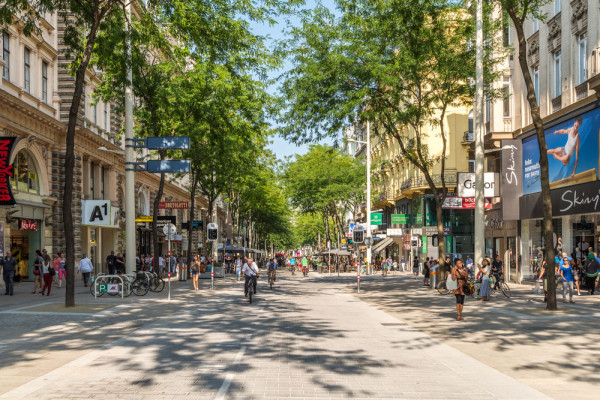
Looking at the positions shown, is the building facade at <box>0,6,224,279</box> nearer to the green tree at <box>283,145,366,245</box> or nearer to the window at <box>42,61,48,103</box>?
the window at <box>42,61,48,103</box>

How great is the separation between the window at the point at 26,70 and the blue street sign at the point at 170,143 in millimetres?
11958

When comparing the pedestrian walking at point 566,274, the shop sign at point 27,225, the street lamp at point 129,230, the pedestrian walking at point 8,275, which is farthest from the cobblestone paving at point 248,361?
the shop sign at point 27,225

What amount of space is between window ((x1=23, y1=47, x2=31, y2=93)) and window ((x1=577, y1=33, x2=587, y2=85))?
25.2 metres

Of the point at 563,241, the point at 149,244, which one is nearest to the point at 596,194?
the point at 563,241

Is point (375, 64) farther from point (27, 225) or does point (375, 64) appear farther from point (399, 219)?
point (399, 219)

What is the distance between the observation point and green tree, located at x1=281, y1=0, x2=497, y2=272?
25.2 m

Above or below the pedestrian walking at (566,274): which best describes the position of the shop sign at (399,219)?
above

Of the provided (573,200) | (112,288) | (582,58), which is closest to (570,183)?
(573,200)

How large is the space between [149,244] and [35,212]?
2149cm

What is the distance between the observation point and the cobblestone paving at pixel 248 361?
7867 mm

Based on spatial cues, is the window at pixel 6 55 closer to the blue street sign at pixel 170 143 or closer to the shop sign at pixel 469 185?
the blue street sign at pixel 170 143

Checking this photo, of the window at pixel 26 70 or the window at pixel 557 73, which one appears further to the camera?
the window at pixel 26 70

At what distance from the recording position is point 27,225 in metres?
30.5

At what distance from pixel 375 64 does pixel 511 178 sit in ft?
40.6
